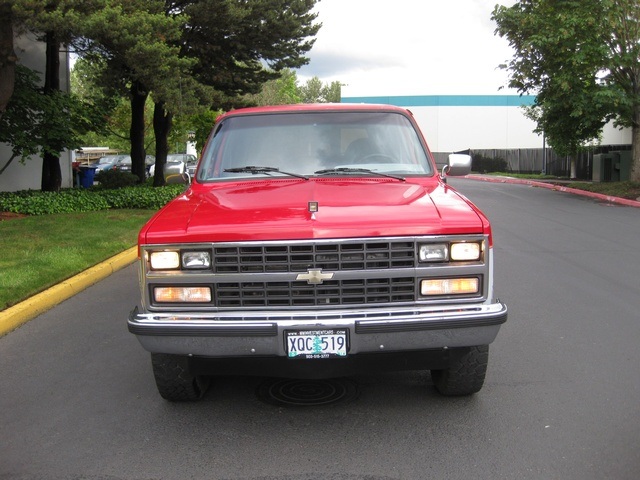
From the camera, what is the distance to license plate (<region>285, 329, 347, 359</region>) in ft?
12.2

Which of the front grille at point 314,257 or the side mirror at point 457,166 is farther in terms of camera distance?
the side mirror at point 457,166

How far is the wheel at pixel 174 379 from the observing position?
4.17 m

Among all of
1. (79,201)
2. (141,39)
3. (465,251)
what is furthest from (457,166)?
(79,201)

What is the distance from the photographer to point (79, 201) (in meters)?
15.9

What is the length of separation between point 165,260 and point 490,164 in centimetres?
4816

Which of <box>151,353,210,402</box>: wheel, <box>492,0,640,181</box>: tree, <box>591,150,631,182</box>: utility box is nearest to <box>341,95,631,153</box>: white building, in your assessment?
<box>591,150,631,182</box>: utility box

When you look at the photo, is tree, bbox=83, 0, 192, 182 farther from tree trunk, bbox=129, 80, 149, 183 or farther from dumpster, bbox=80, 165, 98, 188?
dumpster, bbox=80, 165, 98, 188

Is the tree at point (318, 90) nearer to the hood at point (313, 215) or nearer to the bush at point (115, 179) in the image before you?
the bush at point (115, 179)

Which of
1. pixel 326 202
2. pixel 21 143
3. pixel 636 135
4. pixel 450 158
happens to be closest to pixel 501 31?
pixel 636 135

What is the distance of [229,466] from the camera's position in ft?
11.8

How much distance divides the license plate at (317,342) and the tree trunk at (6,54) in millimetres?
10776

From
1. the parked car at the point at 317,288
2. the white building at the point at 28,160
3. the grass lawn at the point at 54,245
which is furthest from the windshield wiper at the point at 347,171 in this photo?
the white building at the point at 28,160

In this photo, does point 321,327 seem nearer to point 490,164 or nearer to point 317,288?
point 317,288

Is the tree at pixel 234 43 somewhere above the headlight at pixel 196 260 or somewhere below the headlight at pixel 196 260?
above
